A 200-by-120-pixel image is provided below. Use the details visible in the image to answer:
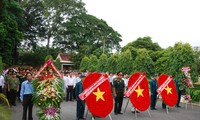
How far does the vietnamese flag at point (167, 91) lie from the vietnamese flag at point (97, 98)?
3.90 meters

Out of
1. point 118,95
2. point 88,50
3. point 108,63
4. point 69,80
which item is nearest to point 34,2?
point 88,50

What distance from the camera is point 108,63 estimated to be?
116ft

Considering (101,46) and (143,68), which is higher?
(101,46)

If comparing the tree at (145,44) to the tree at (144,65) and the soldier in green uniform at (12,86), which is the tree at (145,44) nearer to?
the tree at (144,65)

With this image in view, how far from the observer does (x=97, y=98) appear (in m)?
10.6

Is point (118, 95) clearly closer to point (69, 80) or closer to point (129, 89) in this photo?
point (129, 89)

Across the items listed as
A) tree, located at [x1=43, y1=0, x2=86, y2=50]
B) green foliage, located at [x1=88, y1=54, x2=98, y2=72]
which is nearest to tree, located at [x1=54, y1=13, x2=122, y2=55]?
tree, located at [x1=43, y1=0, x2=86, y2=50]

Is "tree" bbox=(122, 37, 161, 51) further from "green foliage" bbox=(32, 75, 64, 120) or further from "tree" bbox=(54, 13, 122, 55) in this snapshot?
"green foliage" bbox=(32, 75, 64, 120)

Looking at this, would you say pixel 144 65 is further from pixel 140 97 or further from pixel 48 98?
pixel 48 98

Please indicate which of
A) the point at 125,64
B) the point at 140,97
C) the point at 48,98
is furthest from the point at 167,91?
the point at 125,64

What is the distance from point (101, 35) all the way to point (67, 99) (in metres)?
37.1

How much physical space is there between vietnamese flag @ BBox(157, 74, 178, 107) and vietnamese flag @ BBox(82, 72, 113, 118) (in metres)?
3.90

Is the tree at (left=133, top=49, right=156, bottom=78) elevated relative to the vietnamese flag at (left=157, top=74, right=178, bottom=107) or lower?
elevated

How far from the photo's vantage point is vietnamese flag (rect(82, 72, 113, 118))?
10.4m
